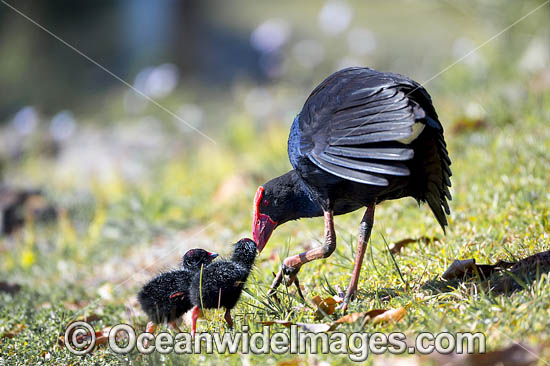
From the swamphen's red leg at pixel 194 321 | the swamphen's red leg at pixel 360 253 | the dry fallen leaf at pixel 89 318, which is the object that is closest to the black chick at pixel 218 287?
the swamphen's red leg at pixel 194 321

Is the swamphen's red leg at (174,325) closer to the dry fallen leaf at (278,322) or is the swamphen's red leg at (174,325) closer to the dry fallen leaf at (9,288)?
the dry fallen leaf at (278,322)

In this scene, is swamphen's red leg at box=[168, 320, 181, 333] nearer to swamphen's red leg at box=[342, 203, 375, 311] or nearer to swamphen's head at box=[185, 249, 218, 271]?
swamphen's head at box=[185, 249, 218, 271]

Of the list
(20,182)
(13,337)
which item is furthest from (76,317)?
(20,182)

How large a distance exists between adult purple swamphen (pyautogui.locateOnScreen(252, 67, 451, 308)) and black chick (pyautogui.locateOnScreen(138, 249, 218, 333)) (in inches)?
18.7

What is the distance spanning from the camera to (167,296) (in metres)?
3.21

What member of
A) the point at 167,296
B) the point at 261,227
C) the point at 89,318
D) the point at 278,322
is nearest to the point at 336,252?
the point at 261,227

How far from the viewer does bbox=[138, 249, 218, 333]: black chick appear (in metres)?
3.21

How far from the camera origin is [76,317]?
3.80m

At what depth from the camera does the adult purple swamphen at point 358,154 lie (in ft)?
9.32

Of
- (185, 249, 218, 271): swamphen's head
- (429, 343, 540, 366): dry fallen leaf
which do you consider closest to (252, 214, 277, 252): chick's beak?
(185, 249, 218, 271): swamphen's head

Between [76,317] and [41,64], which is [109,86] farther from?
[76,317]

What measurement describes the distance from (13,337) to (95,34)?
13.4m

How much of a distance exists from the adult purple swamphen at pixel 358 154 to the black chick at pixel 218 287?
0.74ft

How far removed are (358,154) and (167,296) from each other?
1.22 metres
